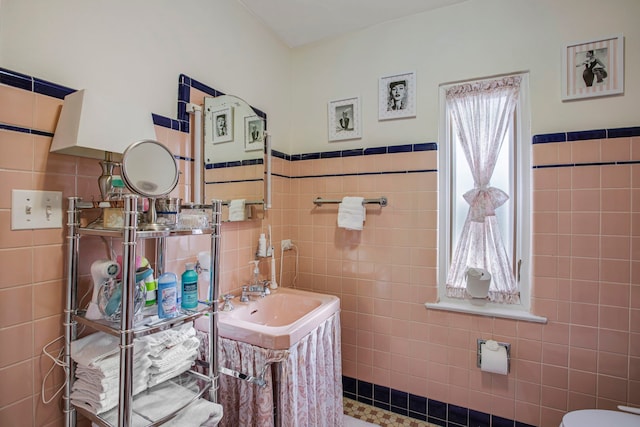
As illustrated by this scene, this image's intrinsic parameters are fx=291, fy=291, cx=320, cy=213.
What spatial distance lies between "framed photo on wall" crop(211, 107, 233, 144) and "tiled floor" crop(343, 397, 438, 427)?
6.23ft

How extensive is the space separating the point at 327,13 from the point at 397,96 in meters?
0.68

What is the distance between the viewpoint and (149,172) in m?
0.98

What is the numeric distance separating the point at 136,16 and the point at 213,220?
929 millimetres

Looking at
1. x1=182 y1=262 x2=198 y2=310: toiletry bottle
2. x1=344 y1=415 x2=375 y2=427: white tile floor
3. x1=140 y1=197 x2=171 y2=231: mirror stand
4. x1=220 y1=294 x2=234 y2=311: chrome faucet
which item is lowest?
x1=344 y1=415 x2=375 y2=427: white tile floor

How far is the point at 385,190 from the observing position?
1908 mm

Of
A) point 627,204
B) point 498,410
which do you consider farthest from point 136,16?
point 498,410

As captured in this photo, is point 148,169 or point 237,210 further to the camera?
point 237,210

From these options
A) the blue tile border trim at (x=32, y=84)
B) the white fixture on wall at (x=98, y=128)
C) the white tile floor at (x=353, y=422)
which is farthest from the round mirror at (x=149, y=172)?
the white tile floor at (x=353, y=422)

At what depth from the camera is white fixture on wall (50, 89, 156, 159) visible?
→ 896 millimetres

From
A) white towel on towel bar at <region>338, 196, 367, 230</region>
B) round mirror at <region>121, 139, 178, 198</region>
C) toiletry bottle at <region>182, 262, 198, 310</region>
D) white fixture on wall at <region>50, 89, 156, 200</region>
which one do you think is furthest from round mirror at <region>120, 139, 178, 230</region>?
white towel on towel bar at <region>338, 196, 367, 230</region>

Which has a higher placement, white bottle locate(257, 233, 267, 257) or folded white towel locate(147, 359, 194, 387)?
white bottle locate(257, 233, 267, 257)

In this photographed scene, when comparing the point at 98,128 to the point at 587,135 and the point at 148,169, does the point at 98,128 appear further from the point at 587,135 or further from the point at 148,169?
the point at 587,135

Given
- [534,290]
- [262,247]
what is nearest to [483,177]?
[534,290]

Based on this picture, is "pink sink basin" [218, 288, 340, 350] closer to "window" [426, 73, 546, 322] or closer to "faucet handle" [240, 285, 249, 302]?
"faucet handle" [240, 285, 249, 302]
